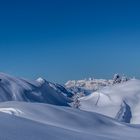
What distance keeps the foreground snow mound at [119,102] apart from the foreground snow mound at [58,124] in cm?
2681

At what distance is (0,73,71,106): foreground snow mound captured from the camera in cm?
5178

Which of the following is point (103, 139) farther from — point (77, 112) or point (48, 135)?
point (77, 112)

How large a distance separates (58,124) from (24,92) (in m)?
45.0

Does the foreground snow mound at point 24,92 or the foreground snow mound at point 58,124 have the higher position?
the foreground snow mound at point 24,92

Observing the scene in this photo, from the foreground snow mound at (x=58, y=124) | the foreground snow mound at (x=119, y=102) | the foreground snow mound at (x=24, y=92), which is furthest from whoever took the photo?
the foreground snow mound at (x=24, y=92)

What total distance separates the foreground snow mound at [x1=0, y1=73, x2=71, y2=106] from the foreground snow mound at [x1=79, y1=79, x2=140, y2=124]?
773 centimetres

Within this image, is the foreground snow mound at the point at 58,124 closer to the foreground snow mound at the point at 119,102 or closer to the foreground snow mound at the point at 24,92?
the foreground snow mound at the point at 119,102

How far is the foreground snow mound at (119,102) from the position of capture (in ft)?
138

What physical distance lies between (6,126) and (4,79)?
4900cm

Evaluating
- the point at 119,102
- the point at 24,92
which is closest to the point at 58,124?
the point at 119,102

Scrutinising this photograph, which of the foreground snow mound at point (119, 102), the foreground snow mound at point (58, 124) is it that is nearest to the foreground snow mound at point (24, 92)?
the foreground snow mound at point (119, 102)

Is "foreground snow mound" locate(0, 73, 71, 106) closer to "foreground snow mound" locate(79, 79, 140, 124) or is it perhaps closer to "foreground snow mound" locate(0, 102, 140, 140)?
"foreground snow mound" locate(79, 79, 140, 124)

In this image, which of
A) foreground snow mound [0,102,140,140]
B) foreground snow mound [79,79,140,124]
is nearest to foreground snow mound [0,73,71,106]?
foreground snow mound [79,79,140,124]

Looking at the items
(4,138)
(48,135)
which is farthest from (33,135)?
(4,138)
